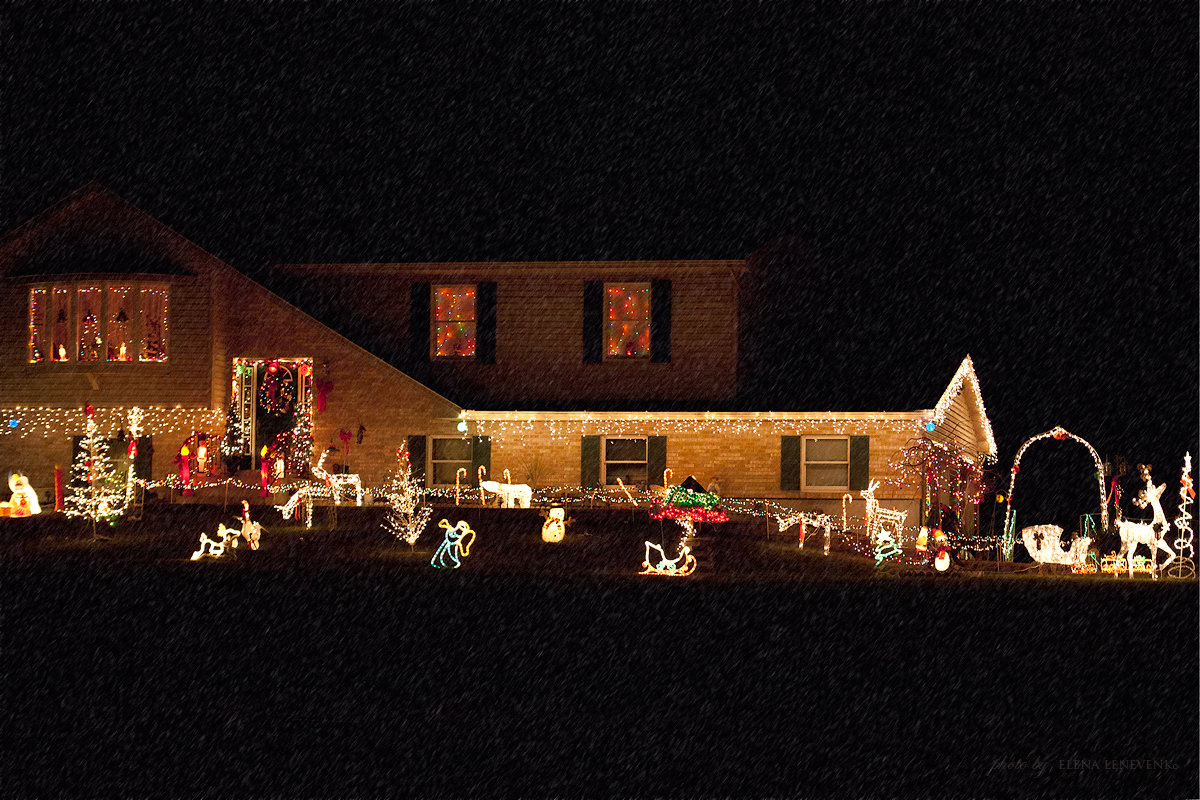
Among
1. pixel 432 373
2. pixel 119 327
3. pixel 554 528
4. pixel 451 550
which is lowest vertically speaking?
pixel 451 550

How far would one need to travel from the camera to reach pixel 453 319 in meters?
25.0

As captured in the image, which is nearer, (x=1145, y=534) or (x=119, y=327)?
(x=1145, y=534)

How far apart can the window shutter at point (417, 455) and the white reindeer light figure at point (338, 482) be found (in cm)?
121

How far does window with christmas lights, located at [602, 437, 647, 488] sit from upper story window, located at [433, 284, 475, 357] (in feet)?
13.1

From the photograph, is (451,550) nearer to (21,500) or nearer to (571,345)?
(571,345)

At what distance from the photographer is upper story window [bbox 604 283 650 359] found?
80.4 ft

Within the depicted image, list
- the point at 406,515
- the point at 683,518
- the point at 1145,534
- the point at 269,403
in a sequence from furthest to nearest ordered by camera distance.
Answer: the point at 269,403 → the point at 406,515 → the point at 683,518 → the point at 1145,534

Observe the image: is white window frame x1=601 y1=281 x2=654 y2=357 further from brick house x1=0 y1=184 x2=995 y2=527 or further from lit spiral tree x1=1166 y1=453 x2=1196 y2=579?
lit spiral tree x1=1166 y1=453 x2=1196 y2=579

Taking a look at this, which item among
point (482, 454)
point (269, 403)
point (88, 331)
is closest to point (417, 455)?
point (482, 454)

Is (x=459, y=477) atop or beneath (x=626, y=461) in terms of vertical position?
beneath

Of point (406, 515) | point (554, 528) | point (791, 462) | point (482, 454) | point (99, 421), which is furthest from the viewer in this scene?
point (99, 421)

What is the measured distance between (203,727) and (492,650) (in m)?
3.32

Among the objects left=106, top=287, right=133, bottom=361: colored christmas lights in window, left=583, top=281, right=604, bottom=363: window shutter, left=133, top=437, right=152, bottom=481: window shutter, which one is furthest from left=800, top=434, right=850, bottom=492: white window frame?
left=106, top=287, right=133, bottom=361: colored christmas lights in window

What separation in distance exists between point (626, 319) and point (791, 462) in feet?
15.5
